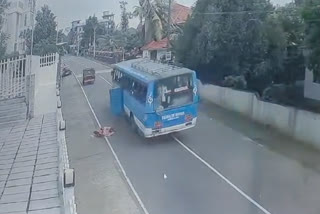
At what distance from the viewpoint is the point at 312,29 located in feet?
46.6

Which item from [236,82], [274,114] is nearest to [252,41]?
[236,82]

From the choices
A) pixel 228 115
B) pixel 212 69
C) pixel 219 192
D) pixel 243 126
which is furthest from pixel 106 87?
pixel 219 192

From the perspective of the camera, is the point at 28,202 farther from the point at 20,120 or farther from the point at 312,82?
the point at 312,82

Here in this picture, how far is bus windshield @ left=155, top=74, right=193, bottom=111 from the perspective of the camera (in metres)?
13.8

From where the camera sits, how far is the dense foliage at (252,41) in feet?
68.0

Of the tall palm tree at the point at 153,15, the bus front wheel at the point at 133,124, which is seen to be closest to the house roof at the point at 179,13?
the tall palm tree at the point at 153,15

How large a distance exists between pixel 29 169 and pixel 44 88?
11774 millimetres

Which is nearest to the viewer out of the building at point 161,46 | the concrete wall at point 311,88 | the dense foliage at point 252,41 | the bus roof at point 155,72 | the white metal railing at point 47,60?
the bus roof at point 155,72

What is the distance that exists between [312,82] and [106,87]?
1612 cm

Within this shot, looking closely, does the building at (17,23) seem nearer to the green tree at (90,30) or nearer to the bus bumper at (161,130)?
the green tree at (90,30)

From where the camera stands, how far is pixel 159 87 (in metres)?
13.8

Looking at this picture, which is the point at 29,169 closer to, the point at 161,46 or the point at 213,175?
the point at 213,175

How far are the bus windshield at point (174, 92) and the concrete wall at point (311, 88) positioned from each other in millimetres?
7756

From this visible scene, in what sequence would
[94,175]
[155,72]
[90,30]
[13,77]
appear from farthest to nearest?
[90,30], [13,77], [155,72], [94,175]
